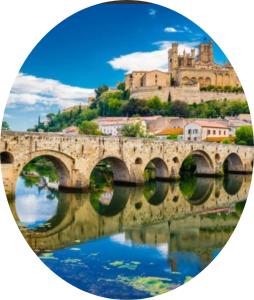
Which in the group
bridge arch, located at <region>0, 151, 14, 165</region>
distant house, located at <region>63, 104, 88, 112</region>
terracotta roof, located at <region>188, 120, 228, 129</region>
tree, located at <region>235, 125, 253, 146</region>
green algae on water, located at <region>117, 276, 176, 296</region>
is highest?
distant house, located at <region>63, 104, 88, 112</region>

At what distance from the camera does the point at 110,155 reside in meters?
11.4

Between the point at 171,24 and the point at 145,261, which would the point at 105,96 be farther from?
the point at 145,261

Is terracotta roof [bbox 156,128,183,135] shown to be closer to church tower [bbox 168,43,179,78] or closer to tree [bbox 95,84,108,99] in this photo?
church tower [bbox 168,43,179,78]

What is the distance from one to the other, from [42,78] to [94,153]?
4956mm

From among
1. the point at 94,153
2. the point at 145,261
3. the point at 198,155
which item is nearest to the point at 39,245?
the point at 145,261

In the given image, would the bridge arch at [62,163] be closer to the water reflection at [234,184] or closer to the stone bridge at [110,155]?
the stone bridge at [110,155]

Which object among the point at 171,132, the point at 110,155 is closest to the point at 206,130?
the point at 171,132

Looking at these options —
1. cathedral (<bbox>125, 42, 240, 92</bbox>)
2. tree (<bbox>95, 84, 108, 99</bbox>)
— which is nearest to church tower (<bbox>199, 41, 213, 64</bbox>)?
cathedral (<bbox>125, 42, 240, 92</bbox>)

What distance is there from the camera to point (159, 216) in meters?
9.02

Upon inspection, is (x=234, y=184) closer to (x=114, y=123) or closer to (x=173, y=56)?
(x=114, y=123)

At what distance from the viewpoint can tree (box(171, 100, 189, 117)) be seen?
7578 mm

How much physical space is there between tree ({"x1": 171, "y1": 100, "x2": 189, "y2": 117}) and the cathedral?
295 mm

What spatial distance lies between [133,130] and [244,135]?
6.55 ft

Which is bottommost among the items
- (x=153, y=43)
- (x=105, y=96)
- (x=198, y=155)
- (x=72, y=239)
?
(x=72, y=239)
